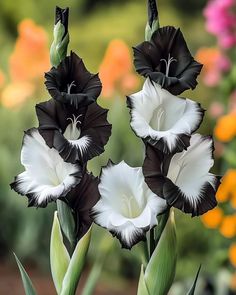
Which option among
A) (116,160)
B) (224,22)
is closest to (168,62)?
(224,22)

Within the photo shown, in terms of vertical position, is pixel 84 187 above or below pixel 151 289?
above

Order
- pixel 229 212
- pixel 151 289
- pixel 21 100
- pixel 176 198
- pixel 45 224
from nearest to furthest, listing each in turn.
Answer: pixel 176 198 < pixel 151 289 < pixel 229 212 < pixel 45 224 < pixel 21 100

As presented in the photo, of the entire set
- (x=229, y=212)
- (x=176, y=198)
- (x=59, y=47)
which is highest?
(x=59, y=47)

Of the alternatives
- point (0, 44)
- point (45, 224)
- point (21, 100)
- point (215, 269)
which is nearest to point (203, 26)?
point (0, 44)

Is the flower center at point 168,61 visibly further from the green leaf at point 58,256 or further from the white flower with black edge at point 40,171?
the green leaf at point 58,256

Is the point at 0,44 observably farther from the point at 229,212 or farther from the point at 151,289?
→ the point at 151,289

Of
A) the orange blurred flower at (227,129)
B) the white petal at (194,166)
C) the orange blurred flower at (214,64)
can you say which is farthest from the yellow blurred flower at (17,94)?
the white petal at (194,166)

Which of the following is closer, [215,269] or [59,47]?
[59,47]

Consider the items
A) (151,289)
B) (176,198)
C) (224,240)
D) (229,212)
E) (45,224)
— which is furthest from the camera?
(45,224)
